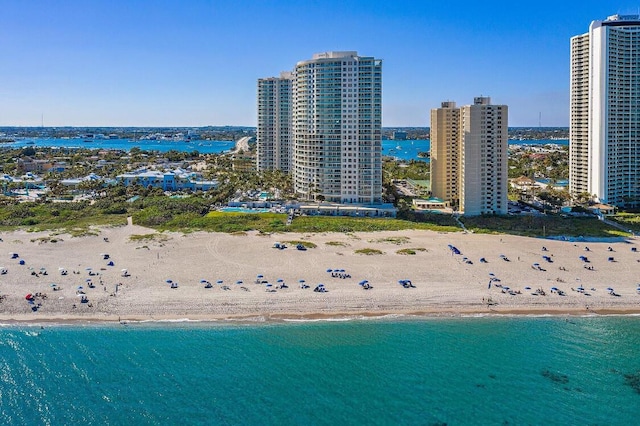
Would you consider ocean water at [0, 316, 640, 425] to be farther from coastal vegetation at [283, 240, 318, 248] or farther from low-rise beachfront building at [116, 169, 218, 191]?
low-rise beachfront building at [116, 169, 218, 191]

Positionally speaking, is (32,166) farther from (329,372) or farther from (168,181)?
(329,372)

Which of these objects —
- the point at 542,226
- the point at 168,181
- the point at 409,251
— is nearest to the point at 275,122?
the point at 168,181

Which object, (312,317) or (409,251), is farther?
(409,251)

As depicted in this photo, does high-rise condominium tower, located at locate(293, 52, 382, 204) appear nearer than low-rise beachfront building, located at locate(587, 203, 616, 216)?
Yes

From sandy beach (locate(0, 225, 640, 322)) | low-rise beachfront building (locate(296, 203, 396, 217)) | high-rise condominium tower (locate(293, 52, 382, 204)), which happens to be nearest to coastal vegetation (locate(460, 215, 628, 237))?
sandy beach (locate(0, 225, 640, 322))

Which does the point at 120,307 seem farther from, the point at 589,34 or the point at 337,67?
the point at 589,34

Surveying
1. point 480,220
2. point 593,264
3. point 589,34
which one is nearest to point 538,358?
point 593,264
